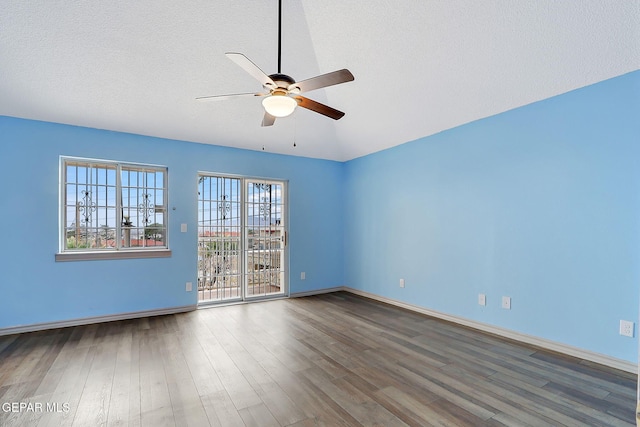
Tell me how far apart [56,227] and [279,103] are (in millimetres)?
3521

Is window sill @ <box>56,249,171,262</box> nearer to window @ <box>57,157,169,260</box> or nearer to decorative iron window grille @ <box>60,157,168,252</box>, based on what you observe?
window @ <box>57,157,169,260</box>

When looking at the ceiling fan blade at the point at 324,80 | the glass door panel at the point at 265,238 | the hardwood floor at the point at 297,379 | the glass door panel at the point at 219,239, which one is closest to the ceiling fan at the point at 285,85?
the ceiling fan blade at the point at 324,80

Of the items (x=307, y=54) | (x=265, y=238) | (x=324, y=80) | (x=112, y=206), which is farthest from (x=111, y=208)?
(x=324, y=80)

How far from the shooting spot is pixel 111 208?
4.15 meters

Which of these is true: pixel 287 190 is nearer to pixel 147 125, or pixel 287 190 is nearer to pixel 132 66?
pixel 147 125

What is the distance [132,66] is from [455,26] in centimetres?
325

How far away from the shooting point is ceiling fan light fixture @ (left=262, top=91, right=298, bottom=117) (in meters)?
2.15

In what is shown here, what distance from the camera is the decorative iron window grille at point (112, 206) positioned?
12.9 ft

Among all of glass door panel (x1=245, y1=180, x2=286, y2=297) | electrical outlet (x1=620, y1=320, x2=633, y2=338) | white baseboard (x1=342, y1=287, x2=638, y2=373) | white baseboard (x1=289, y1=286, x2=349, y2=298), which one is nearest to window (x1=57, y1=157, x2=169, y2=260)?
glass door panel (x1=245, y1=180, x2=286, y2=297)

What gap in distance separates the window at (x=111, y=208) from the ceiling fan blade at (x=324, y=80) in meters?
3.20

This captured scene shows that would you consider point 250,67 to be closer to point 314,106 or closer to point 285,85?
point 285,85

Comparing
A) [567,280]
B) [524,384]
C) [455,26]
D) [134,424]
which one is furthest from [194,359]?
[455,26]

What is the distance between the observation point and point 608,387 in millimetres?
2295

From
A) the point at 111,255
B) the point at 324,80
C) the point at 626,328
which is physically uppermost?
the point at 324,80
